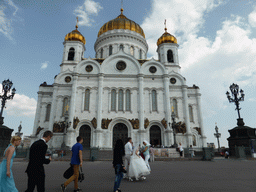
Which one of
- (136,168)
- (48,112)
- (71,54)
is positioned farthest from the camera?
(71,54)

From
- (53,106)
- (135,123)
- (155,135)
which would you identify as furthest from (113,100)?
(53,106)

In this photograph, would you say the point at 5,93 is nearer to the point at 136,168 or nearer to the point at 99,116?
the point at 99,116

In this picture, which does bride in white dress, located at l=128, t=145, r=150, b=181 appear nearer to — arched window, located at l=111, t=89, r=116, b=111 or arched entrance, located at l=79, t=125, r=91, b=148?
arched entrance, located at l=79, t=125, r=91, b=148

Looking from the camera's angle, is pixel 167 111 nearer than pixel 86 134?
No

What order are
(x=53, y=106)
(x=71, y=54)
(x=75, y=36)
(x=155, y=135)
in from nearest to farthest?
(x=155, y=135) < (x=53, y=106) < (x=71, y=54) < (x=75, y=36)

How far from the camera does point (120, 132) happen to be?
86.7 ft

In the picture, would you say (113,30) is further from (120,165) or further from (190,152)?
(120,165)

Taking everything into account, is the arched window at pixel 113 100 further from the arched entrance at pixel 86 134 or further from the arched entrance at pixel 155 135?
the arched entrance at pixel 155 135

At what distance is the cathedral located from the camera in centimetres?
2598

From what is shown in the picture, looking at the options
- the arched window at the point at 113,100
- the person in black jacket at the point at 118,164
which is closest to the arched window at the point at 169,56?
the arched window at the point at 113,100

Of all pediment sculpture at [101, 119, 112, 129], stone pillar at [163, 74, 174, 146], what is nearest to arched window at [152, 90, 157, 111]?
stone pillar at [163, 74, 174, 146]

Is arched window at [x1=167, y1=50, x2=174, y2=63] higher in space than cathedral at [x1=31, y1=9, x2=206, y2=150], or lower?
higher

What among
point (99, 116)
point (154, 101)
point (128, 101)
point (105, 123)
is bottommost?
point (105, 123)

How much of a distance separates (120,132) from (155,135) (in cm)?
537
